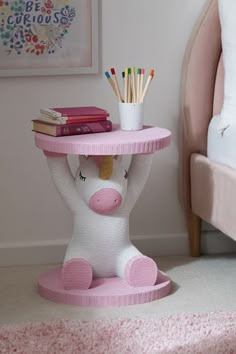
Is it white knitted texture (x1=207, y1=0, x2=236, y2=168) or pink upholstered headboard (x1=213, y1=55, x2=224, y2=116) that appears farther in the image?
pink upholstered headboard (x1=213, y1=55, x2=224, y2=116)

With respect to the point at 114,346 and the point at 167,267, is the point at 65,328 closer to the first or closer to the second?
the point at 114,346

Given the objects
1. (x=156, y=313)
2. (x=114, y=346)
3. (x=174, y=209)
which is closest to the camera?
(x=114, y=346)

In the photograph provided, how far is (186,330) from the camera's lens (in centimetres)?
215

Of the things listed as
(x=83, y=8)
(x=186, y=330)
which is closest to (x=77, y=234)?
(x=186, y=330)

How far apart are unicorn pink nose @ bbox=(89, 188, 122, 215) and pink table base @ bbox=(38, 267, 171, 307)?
0.23 meters

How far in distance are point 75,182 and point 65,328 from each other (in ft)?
1.76

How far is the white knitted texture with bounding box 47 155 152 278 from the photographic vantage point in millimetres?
2482

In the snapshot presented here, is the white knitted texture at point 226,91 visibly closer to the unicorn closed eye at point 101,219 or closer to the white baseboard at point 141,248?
the unicorn closed eye at point 101,219

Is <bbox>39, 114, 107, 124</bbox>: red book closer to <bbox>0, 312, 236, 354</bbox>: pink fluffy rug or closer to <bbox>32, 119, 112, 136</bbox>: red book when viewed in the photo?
<bbox>32, 119, 112, 136</bbox>: red book

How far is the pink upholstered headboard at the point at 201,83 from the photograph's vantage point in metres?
2.79

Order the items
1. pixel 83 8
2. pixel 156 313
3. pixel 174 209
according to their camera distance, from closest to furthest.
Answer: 1. pixel 156 313
2. pixel 83 8
3. pixel 174 209

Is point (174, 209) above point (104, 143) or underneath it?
underneath

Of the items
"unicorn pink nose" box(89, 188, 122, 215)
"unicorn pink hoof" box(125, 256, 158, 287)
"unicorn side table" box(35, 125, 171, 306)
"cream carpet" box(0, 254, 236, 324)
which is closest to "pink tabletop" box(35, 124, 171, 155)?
"unicorn side table" box(35, 125, 171, 306)

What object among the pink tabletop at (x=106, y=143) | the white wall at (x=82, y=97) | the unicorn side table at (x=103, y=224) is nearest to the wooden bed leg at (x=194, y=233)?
the white wall at (x=82, y=97)
